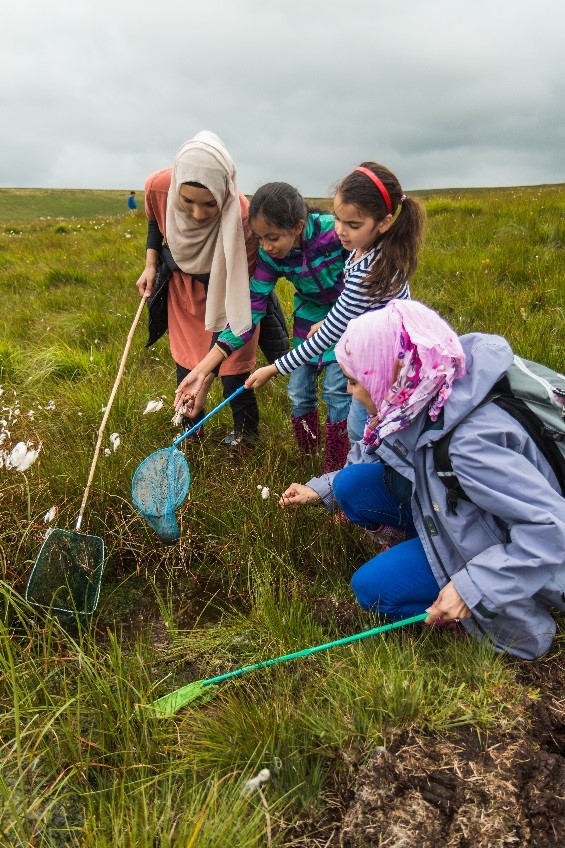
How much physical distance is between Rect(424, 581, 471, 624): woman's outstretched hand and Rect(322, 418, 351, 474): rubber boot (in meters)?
1.38

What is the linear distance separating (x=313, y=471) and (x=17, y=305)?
497 cm

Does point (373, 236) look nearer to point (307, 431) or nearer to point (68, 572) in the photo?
point (307, 431)

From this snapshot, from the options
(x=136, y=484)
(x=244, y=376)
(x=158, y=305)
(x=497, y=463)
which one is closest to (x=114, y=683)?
(x=136, y=484)

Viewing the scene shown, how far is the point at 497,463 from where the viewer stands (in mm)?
1729

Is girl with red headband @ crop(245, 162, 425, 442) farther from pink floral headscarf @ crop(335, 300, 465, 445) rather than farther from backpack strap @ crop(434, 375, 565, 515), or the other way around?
backpack strap @ crop(434, 375, 565, 515)

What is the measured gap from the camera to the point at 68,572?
2316mm

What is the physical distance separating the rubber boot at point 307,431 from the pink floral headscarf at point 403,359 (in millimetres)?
1323

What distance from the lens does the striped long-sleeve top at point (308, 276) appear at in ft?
9.57

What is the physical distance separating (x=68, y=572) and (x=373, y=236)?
1815 mm

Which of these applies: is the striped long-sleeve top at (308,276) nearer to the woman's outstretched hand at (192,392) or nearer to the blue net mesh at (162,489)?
the woman's outstretched hand at (192,392)

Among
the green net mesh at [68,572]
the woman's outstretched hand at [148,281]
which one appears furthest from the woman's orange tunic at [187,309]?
the green net mesh at [68,572]

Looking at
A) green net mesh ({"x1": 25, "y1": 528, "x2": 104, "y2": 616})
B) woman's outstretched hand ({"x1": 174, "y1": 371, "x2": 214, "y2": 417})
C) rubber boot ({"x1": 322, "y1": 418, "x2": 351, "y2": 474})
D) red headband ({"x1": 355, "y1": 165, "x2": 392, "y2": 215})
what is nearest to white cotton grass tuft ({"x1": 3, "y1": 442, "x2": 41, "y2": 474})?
green net mesh ({"x1": 25, "y1": 528, "x2": 104, "y2": 616})

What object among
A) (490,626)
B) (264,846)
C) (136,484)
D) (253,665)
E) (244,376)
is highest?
(244,376)

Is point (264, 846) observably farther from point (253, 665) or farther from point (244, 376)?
point (244, 376)
